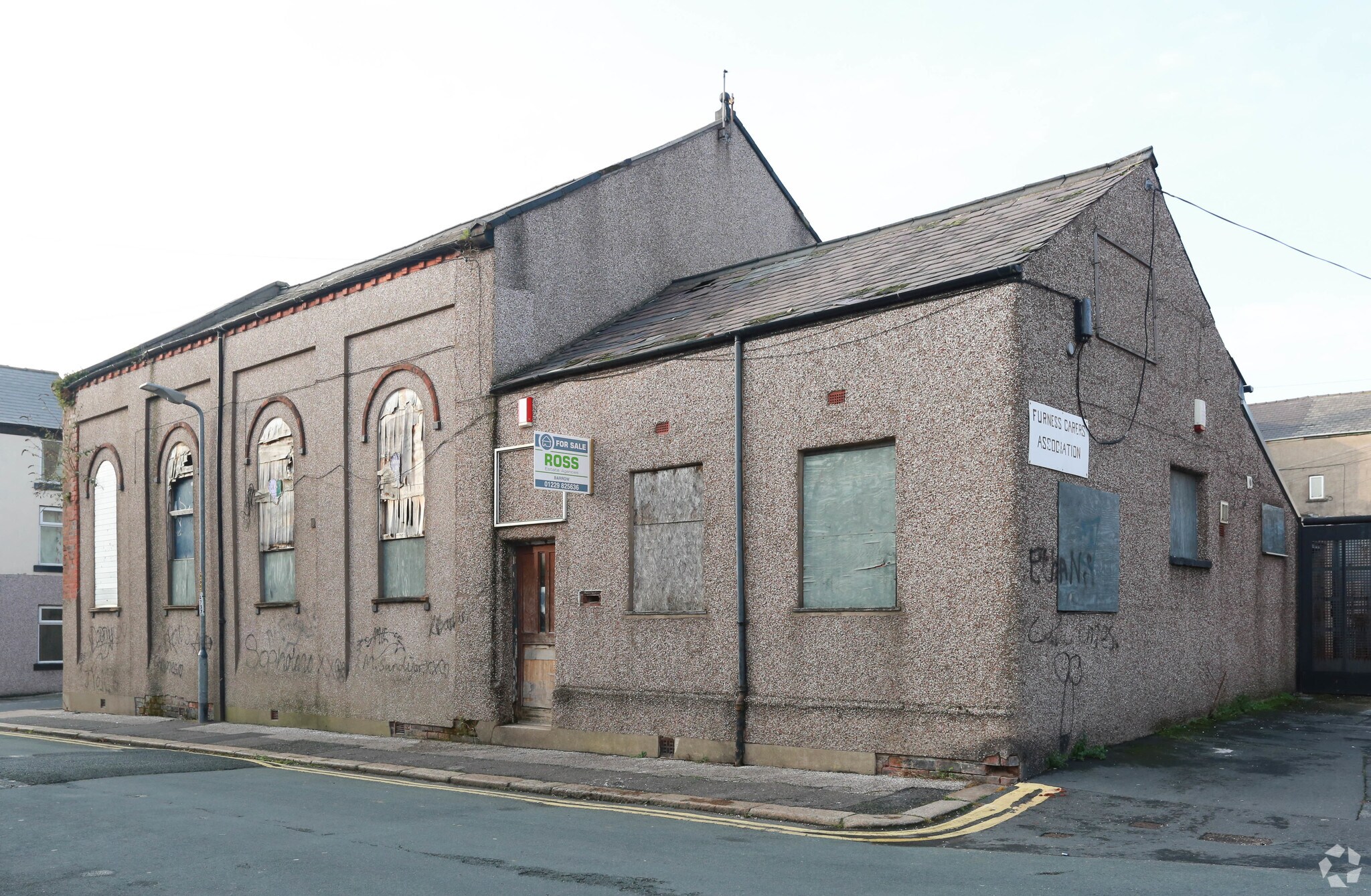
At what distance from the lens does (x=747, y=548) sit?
12820 millimetres

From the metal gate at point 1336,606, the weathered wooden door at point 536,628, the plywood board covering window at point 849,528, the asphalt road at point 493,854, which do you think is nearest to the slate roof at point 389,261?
the weathered wooden door at point 536,628

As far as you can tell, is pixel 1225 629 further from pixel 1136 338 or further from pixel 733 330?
pixel 733 330

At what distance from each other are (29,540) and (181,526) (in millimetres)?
14428

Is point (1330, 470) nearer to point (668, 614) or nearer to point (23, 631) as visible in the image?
point (668, 614)

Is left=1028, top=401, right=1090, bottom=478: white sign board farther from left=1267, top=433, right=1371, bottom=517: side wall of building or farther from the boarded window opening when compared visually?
left=1267, top=433, right=1371, bottom=517: side wall of building

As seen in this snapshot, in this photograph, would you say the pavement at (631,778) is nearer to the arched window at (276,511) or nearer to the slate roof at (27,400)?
the arched window at (276,511)

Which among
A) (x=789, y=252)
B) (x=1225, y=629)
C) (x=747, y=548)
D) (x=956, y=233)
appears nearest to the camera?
(x=747, y=548)

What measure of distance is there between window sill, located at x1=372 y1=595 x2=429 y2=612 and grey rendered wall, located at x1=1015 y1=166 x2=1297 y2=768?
8976mm

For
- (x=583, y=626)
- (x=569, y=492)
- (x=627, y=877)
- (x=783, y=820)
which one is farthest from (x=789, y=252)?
(x=627, y=877)

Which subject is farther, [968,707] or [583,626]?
[583,626]

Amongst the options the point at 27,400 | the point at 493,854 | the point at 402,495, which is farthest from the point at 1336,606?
the point at 27,400

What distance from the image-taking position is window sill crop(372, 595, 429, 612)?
16750 mm

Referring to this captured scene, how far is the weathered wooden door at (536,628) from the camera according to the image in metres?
15.3

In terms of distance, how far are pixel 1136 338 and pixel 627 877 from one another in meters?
9.06
